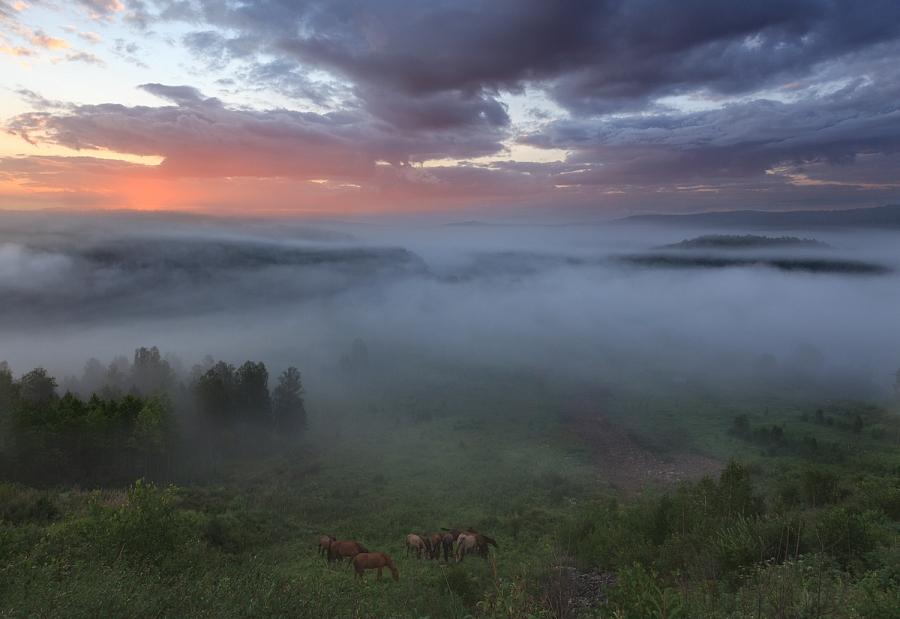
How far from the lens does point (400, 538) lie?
27.7m


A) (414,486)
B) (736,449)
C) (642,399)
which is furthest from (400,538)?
(642,399)

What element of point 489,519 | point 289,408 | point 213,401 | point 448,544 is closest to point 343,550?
point 448,544

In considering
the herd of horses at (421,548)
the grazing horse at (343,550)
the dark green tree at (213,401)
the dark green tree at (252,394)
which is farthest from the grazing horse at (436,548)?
the dark green tree at (252,394)

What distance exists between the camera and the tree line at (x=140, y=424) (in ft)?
117

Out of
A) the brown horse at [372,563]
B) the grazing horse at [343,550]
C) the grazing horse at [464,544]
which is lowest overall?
the grazing horse at [464,544]

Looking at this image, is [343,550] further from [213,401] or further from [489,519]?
[213,401]

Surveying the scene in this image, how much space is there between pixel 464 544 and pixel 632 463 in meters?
42.0

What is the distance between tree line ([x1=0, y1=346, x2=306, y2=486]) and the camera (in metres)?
35.8

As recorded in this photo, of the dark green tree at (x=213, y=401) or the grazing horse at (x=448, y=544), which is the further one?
the dark green tree at (x=213, y=401)

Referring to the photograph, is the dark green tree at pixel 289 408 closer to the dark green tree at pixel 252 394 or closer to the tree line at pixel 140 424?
the tree line at pixel 140 424

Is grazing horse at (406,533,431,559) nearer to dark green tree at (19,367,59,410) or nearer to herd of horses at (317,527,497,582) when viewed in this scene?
herd of horses at (317,527,497,582)

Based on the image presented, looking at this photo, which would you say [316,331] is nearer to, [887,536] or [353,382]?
[353,382]

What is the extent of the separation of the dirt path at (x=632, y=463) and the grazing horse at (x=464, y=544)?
27876 mm

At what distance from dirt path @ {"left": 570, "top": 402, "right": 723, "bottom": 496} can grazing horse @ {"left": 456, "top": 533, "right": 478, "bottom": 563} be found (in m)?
27.9
